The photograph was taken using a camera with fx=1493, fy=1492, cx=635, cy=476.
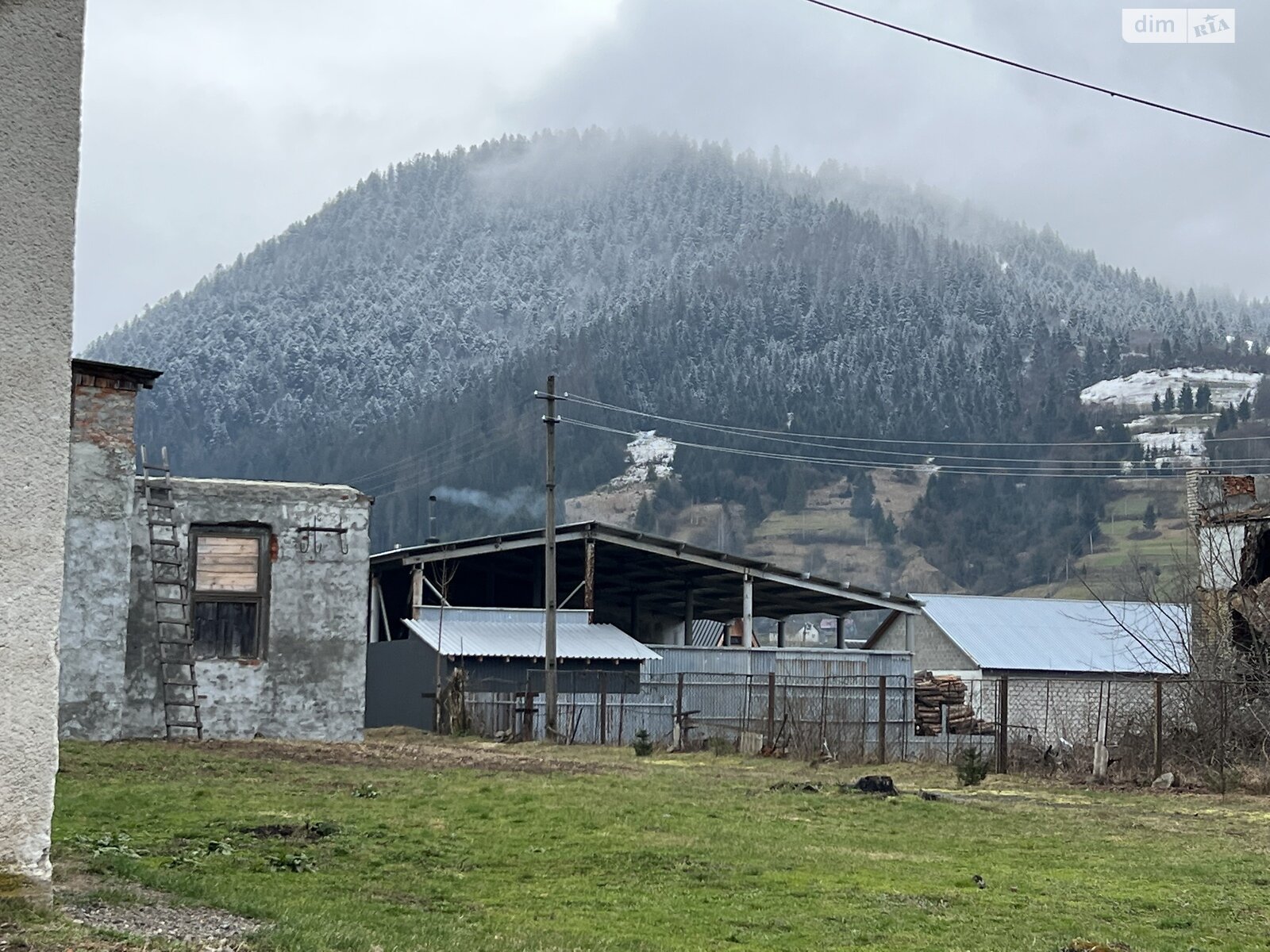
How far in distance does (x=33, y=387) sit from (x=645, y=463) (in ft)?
510

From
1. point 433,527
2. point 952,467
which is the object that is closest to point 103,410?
point 433,527

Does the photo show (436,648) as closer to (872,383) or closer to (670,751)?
(670,751)

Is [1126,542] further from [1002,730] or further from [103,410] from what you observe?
[103,410]

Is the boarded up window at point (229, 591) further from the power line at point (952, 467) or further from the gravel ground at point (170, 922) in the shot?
the power line at point (952, 467)

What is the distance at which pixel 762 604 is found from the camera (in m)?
53.3

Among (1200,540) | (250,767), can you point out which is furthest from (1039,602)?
(250,767)

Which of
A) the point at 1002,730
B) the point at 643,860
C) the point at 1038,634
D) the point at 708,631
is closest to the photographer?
the point at 643,860

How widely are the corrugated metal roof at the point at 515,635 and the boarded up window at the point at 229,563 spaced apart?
13.2 meters

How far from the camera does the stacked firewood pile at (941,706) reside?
125ft

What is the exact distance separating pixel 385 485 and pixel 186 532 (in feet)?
423

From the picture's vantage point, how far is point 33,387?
18.8 ft

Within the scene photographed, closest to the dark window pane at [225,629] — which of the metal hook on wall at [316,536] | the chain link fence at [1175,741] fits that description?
the metal hook on wall at [316,536]

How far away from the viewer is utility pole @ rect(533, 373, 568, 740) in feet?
111

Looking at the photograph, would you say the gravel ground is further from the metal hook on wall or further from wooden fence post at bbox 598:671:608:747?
wooden fence post at bbox 598:671:608:747
